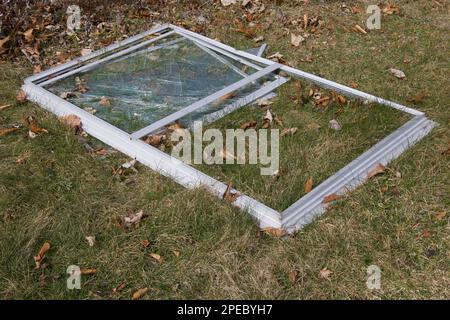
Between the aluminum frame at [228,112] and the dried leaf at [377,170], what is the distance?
0.9 inches

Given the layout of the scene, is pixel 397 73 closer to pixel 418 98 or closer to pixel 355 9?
pixel 418 98

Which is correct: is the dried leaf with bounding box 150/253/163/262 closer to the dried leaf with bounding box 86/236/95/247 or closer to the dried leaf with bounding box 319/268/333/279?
the dried leaf with bounding box 86/236/95/247

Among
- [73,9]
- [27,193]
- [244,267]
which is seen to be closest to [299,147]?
[244,267]

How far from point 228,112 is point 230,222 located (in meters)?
1.26

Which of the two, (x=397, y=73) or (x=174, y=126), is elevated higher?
(x=174, y=126)

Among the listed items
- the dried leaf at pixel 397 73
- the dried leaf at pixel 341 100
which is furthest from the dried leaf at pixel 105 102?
the dried leaf at pixel 397 73

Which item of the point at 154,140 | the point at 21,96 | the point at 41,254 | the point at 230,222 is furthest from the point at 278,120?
the point at 21,96

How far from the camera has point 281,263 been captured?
2.84m

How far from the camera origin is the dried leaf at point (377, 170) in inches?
135

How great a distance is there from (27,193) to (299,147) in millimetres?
1811

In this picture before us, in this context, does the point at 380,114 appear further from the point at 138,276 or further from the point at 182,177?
the point at 138,276

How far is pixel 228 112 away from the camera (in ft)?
13.3

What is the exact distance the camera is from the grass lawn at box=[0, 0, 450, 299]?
2742 millimetres

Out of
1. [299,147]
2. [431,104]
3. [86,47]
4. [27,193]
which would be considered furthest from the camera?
[86,47]
